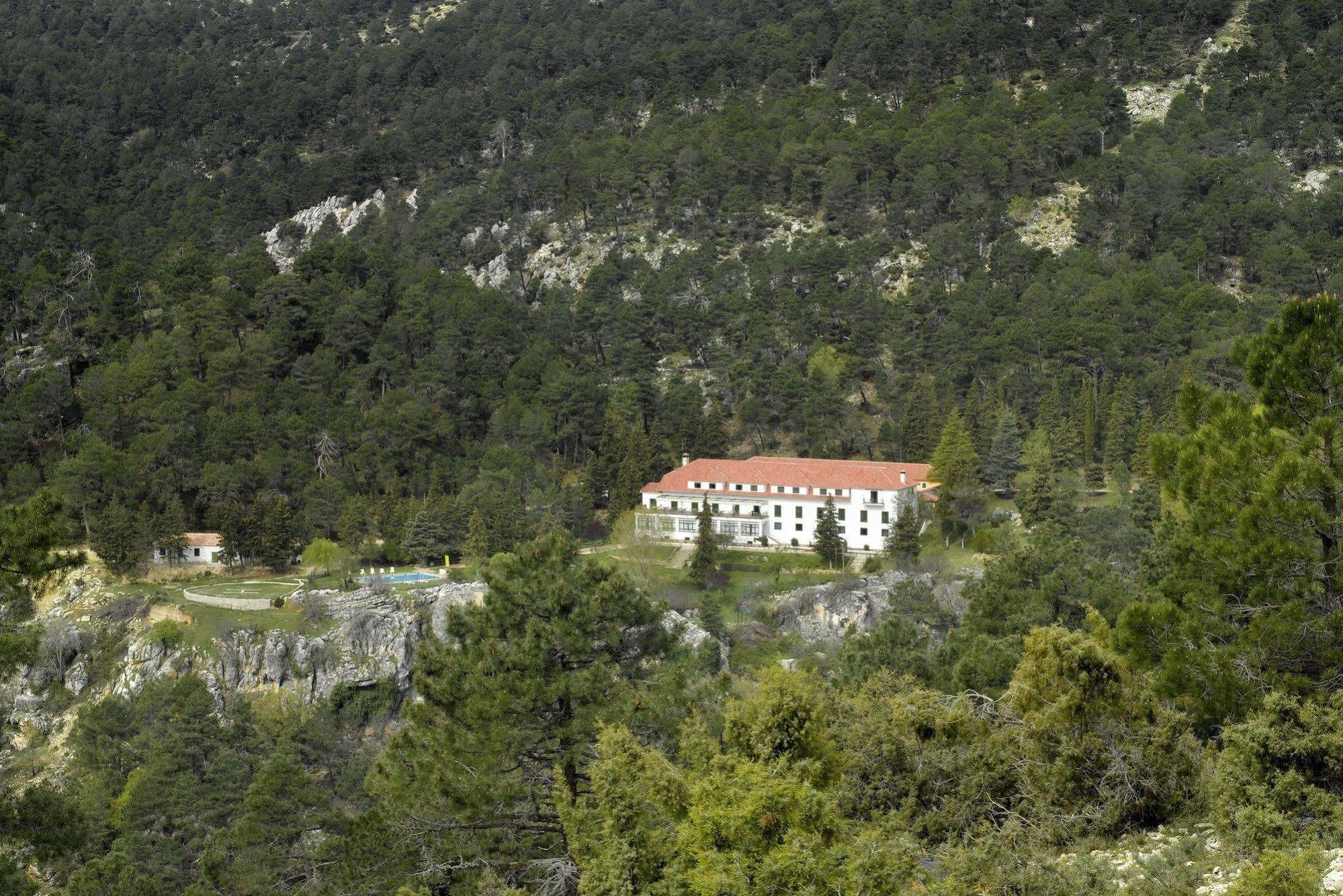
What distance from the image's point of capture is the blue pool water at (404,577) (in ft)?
136

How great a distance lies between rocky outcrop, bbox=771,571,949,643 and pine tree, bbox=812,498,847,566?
101 inches

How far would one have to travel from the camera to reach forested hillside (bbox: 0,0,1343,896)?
11.4 metres

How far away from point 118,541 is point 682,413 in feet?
78.3

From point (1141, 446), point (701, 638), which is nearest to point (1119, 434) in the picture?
point (1141, 446)

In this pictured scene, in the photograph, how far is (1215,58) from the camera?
75.2m

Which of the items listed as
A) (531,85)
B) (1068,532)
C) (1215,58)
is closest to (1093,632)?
(1068,532)

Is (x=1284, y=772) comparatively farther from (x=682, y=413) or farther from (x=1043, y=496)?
(x=682, y=413)

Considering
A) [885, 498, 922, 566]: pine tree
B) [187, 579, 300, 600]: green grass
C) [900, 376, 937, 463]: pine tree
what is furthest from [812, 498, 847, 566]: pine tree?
[187, 579, 300, 600]: green grass

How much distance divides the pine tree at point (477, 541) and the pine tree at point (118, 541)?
12.0 metres

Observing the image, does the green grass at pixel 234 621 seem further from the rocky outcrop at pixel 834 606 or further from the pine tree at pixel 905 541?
the pine tree at pixel 905 541

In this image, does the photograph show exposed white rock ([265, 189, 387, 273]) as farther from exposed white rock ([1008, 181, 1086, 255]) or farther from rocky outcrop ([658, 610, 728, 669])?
rocky outcrop ([658, 610, 728, 669])

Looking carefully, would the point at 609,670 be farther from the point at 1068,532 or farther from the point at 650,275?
the point at 650,275

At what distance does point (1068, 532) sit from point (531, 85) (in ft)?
236

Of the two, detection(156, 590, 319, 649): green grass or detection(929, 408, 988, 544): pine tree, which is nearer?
detection(156, 590, 319, 649): green grass
